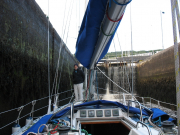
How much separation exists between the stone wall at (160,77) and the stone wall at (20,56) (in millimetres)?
6682

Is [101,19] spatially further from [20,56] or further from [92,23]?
[20,56]

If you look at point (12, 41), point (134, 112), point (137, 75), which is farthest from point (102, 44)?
point (137, 75)

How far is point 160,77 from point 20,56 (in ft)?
29.6

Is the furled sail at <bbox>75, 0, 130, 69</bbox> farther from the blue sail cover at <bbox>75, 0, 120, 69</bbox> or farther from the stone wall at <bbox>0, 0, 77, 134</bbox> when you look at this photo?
the stone wall at <bbox>0, 0, 77, 134</bbox>

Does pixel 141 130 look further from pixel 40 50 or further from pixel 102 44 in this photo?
pixel 40 50

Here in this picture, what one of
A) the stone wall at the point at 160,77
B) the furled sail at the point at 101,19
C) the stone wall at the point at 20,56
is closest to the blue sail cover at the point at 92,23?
the furled sail at the point at 101,19

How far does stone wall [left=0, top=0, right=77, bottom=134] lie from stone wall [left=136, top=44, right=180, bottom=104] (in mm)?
6682

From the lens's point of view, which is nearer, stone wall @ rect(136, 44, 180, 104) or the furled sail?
the furled sail

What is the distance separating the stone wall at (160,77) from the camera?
8.77 meters

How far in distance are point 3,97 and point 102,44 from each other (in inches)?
86.3

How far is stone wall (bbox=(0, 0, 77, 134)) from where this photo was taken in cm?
329

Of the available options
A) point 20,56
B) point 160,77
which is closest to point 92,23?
point 20,56

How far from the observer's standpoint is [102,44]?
2756 millimetres

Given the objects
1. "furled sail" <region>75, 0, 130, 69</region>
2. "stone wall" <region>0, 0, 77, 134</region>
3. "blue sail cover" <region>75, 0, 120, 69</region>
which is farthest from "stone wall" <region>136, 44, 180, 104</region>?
"furled sail" <region>75, 0, 130, 69</region>
